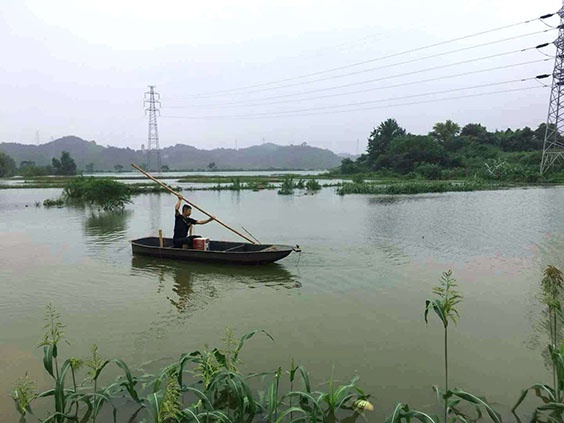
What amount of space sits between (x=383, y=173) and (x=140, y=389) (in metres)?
52.1

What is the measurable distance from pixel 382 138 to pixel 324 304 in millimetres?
58167

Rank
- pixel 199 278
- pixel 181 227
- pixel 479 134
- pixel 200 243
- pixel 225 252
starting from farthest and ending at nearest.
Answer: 1. pixel 479 134
2. pixel 181 227
3. pixel 200 243
4. pixel 225 252
5. pixel 199 278

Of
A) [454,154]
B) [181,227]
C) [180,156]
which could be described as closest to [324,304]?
[181,227]

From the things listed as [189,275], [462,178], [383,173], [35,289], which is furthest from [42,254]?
[383,173]

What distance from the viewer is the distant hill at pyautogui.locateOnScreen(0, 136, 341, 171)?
14088 centimetres

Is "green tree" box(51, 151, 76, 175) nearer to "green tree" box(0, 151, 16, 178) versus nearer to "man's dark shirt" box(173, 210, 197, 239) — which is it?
"green tree" box(0, 151, 16, 178)

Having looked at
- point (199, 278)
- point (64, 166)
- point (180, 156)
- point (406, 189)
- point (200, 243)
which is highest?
point (180, 156)

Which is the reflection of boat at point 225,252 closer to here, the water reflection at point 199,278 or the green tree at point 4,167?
the water reflection at point 199,278

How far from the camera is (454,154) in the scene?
181ft

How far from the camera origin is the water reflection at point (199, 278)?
8.26 m

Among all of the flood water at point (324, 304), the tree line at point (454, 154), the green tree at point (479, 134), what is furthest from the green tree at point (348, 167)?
the flood water at point (324, 304)

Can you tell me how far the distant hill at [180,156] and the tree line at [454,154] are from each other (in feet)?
304

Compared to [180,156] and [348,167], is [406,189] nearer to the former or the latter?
[348,167]

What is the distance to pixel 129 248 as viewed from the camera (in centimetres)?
1293
